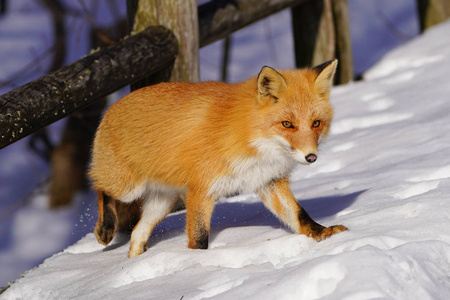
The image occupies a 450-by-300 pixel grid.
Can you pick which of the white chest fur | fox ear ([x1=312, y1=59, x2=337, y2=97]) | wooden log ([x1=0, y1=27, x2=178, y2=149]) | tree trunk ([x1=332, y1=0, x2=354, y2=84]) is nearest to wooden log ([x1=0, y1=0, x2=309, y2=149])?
wooden log ([x1=0, y1=27, x2=178, y2=149])

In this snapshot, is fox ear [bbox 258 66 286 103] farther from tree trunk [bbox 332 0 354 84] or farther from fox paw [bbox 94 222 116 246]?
tree trunk [bbox 332 0 354 84]

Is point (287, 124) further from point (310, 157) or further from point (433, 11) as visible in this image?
point (433, 11)

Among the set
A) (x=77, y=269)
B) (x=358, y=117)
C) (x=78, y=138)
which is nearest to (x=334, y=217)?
(x=77, y=269)

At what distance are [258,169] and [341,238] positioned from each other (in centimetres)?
59

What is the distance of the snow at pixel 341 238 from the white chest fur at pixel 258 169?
292 mm

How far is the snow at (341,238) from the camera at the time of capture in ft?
7.17

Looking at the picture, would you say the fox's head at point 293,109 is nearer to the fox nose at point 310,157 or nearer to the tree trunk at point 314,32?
the fox nose at point 310,157

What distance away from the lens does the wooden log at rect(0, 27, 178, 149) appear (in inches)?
120

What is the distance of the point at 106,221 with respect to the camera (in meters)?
3.57

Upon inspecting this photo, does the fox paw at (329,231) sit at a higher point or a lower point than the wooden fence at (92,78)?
lower

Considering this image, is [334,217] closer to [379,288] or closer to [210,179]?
[210,179]

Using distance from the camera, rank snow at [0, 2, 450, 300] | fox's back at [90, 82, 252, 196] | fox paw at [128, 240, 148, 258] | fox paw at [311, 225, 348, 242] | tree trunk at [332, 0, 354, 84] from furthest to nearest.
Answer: tree trunk at [332, 0, 354, 84]
fox paw at [128, 240, 148, 258]
fox's back at [90, 82, 252, 196]
fox paw at [311, 225, 348, 242]
snow at [0, 2, 450, 300]

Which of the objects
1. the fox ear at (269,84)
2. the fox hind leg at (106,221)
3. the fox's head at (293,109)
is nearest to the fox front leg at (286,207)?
the fox's head at (293,109)

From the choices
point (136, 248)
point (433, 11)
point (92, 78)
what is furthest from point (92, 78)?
point (433, 11)
